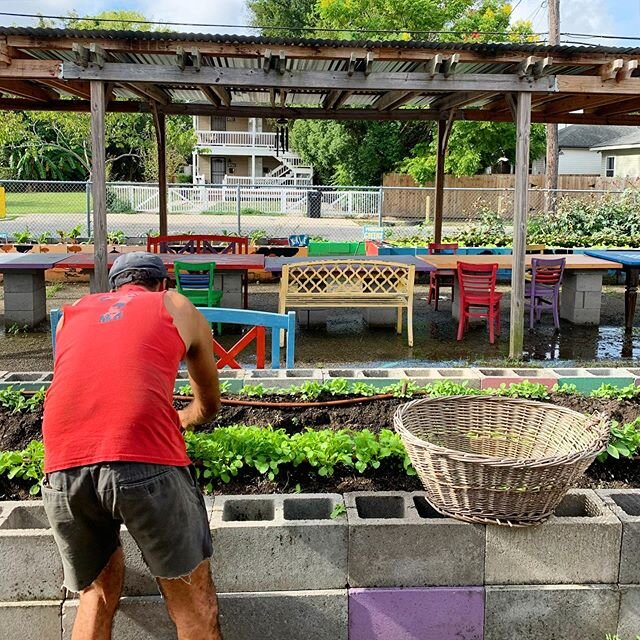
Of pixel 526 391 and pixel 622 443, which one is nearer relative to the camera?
pixel 622 443

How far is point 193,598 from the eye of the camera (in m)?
2.59

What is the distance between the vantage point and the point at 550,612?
121 inches

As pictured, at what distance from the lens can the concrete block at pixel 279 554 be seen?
2.96m

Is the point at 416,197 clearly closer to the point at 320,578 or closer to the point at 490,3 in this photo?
the point at 490,3

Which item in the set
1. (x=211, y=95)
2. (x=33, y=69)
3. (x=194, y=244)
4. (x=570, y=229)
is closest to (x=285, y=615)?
(x=33, y=69)

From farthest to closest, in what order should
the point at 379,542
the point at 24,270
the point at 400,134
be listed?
the point at 400,134 < the point at 24,270 < the point at 379,542

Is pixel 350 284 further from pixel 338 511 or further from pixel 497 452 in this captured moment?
pixel 338 511

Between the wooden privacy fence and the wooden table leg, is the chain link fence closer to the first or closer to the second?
the wooden privacy fence

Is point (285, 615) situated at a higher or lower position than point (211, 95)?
lower

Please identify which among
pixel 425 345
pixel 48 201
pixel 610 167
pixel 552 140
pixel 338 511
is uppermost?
pixel 610 167

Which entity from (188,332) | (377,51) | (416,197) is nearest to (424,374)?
(188,332)

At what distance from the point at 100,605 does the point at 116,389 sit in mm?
797

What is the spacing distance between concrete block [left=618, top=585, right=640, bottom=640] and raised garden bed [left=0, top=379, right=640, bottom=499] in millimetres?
567

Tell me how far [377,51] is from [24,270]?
5.56 metres
